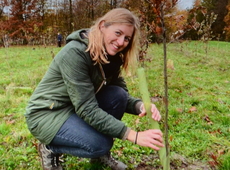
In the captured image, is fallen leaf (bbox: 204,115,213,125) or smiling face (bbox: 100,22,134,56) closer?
smiling face (bbox: 100,22,134,56)

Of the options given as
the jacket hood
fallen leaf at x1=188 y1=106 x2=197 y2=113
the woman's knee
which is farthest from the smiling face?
fallen leaf at x1=188 y1=106 x2=197 y2=113

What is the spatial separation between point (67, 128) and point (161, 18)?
1.11 m

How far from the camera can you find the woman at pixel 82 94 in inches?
67.4

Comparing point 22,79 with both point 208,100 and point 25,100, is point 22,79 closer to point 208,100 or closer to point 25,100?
point 25,100

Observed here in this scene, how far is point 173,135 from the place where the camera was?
2.82 m

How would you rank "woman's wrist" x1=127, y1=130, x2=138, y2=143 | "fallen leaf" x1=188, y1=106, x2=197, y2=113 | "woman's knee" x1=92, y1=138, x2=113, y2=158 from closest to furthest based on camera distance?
"woman's wrist" x1=127, y1=130, x2=138, y2=143
"woman's knee" x1=92, y1=138, x2=113, y2=158
"fallen leaf" x1=188, y1=106, x2=197, y2=113

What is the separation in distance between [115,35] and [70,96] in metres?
0.61

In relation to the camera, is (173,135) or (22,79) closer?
(173,135)

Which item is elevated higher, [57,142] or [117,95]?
[117,95]

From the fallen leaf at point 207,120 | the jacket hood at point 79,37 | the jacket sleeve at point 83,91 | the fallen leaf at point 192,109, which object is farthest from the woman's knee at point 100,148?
the fallen leaf at point 192,109

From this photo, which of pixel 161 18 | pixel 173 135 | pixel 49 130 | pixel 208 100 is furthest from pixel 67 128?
pixel 208 100

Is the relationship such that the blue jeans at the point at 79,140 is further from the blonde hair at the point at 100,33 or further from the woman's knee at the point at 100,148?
the blonde hair at the point at 100,33

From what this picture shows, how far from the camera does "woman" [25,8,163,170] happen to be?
5.62 ft

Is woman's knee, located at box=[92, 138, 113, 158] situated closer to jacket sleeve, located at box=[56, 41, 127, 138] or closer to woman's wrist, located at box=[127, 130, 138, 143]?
jacket sleeve, located at box=[56, 41, 127, 138]
